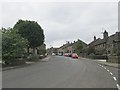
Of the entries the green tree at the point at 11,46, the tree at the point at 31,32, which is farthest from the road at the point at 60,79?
the tree at the point at 31,32

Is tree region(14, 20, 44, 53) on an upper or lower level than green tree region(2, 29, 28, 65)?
upper

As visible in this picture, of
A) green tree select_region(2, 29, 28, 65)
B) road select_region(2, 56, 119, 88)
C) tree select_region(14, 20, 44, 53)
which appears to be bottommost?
road select_region(2, 56, 119, 88)

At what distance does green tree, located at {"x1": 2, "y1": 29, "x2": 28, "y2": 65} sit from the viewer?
29747 millimetres

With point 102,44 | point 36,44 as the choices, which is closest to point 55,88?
point 36,44

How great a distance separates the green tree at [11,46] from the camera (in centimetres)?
2975

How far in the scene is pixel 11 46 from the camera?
3128 centimetres

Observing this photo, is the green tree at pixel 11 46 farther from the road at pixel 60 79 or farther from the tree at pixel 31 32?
the tree at pixel 31 32

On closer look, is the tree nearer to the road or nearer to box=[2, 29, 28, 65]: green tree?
box=[2, 29, 28, 65]: green tree

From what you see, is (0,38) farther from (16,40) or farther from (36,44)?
(36,44)

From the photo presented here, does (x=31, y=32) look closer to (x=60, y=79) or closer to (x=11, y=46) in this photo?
(x=11, y=46)

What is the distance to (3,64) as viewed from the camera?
28.3m

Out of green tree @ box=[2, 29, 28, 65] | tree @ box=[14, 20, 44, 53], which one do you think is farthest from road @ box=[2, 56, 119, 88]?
tree @ box=[14, 20, 44, 53]

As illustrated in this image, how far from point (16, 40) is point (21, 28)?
1773 cm

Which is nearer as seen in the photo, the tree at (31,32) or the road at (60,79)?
the road at (60,79)
